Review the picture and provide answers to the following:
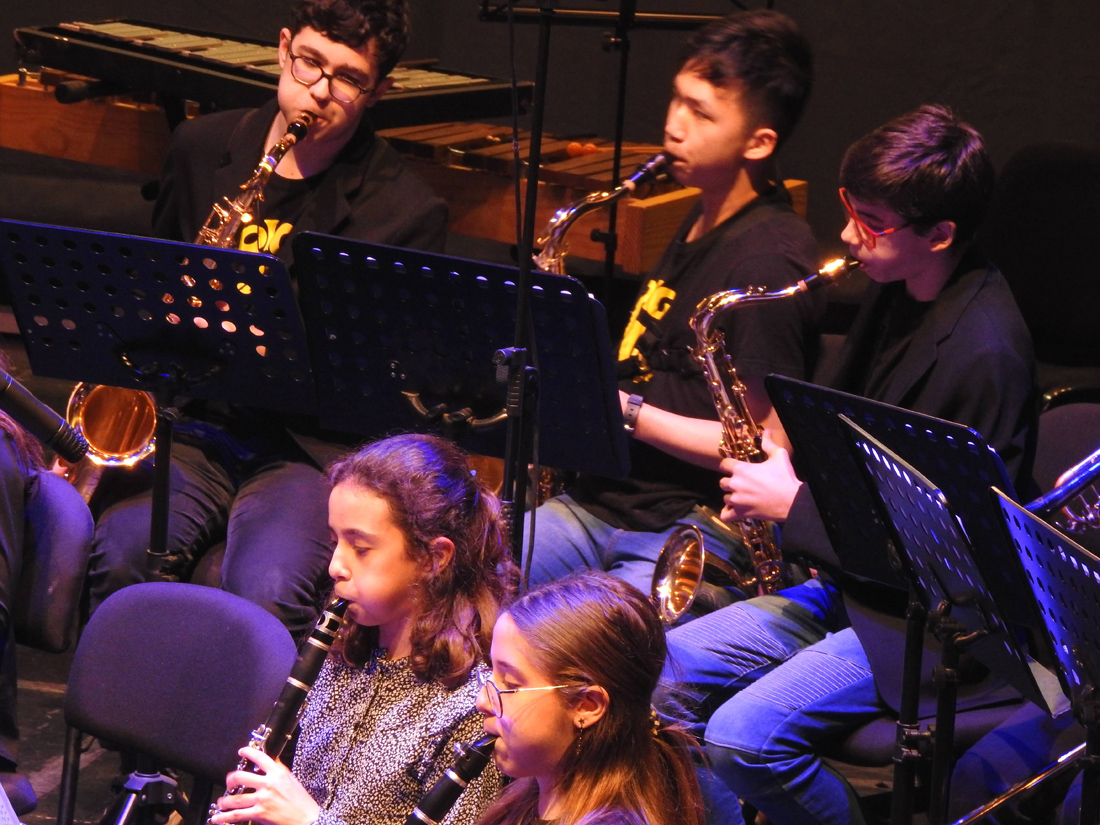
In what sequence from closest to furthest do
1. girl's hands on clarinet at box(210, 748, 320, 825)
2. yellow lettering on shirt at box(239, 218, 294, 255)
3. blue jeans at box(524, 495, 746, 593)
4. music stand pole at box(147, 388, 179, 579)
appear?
girl's hands on clarinet at box(210, 748, 320, 825), music stand pole at box(147, 388, 179, 579), blue jeans at box(524, 495, 746, 593), yellow lettering on shirt at box(239, 218, 294, 255)

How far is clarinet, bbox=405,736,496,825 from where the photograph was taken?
190cm

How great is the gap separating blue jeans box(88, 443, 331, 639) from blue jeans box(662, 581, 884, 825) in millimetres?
801

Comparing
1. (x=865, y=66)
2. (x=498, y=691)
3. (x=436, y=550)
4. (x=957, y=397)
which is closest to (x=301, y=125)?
(x=436, y=550)

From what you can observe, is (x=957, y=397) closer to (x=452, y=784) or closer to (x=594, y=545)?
(x=594, y=545)

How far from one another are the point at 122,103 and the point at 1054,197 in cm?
271

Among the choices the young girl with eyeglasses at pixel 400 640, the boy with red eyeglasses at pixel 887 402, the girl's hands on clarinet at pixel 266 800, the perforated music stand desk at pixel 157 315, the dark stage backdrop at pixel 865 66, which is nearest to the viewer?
the girl's hands on clarinet at pixel 266 800

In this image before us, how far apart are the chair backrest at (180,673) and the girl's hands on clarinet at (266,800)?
20 cm

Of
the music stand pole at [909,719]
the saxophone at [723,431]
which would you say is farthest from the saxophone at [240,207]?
the music stand pole at [909,719]

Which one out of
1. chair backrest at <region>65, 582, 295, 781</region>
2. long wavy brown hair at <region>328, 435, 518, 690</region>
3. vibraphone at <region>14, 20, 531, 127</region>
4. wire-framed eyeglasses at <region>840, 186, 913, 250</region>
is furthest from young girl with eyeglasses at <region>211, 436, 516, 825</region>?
vibraphone at <region>14, 20, 531, 127</region>

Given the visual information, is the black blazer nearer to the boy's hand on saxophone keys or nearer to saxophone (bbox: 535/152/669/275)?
the boy's hand on saxophone keys

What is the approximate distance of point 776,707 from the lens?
98.0 inches

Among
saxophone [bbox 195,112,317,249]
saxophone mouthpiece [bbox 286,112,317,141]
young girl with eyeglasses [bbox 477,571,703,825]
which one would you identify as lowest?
young girl with eyeglasses [bbox 477,571,703,825]

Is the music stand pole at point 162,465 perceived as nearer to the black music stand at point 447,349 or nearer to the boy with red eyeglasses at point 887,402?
the black music stand at point 447,349

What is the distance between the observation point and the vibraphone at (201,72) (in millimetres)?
3801
